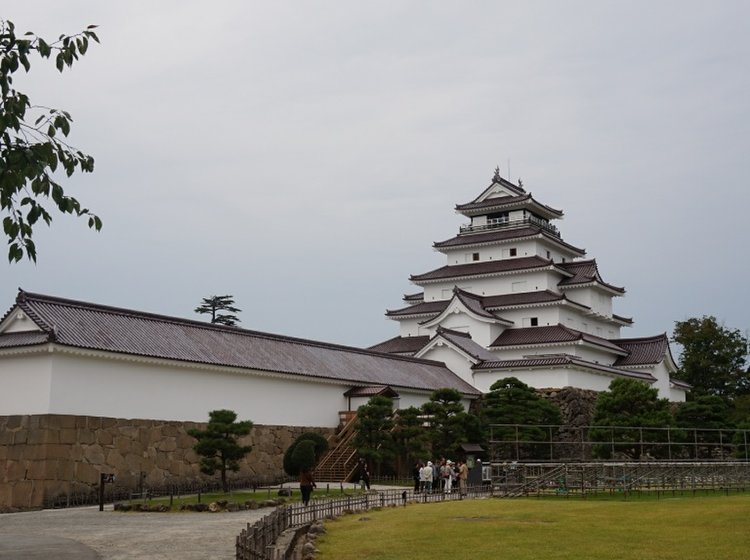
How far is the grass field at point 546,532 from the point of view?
1459 centimetres

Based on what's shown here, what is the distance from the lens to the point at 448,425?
116 ft

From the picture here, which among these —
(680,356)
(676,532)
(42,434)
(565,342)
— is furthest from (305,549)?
(680,356)

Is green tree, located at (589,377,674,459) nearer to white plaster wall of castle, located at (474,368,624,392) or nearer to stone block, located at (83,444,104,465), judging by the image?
white plaster wall of castle, located at (474,368,624,392)

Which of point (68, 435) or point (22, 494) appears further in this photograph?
point (68, 435)

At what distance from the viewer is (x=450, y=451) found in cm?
3516

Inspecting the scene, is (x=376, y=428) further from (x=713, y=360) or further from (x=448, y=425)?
(x=713, y=360)

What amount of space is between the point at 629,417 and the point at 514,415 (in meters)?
5.59

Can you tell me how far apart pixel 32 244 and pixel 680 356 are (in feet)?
220

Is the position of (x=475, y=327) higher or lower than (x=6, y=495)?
higher

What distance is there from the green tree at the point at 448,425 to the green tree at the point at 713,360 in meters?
36.5

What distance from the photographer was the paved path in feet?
47.4

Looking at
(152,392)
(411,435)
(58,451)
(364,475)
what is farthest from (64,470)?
(411,435)

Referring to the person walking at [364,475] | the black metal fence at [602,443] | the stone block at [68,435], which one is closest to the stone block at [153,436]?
the stone block at [68,435]

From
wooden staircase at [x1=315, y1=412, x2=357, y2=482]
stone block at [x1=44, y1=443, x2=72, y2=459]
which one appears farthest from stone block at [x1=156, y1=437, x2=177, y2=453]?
wooden staircase at [x1=315, y1=412, x2=357, y2=482]
